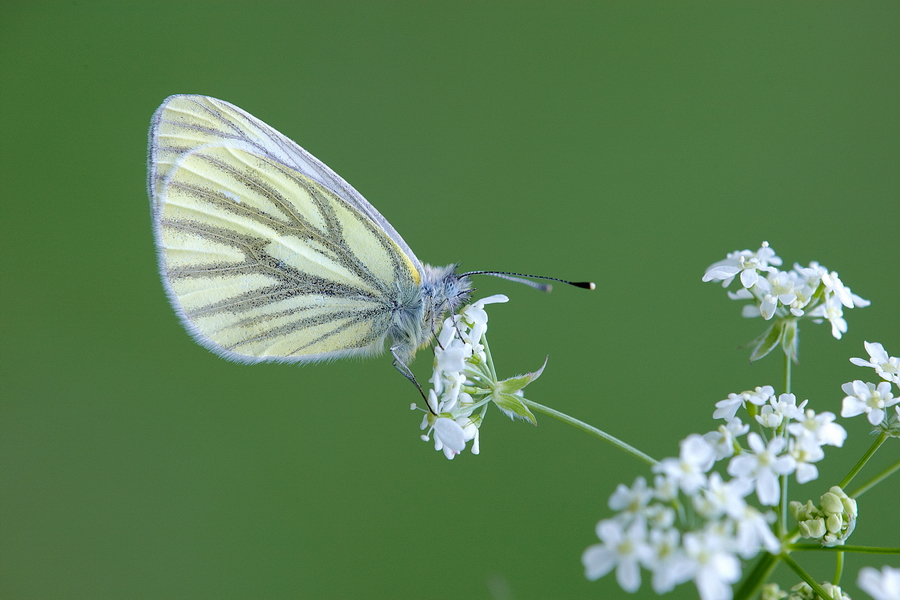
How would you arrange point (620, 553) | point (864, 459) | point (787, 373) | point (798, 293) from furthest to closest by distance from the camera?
1. point (798, 293)
2. point (787, 373)
3. point (864, 459)
4. point (620, 553)

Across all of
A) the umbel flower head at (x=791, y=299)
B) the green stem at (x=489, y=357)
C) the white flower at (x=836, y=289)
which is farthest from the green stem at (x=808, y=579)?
the green stem at (x=489, y=357)

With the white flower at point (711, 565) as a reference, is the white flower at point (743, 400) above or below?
above

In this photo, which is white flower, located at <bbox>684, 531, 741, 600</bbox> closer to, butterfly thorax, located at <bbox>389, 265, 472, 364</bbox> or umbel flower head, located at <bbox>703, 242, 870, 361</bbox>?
umbel flower head, located at <bbox>703, 242, 870, 361</bbox>

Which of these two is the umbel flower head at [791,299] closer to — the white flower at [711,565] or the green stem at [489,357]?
the green stem at [489,357]

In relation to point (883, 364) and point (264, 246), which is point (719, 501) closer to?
point (883, 364)

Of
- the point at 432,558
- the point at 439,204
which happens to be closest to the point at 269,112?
the point at 439,204

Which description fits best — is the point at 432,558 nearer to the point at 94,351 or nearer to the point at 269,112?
the point at 94,351

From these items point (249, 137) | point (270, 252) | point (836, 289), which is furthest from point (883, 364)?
point (249, 137)
